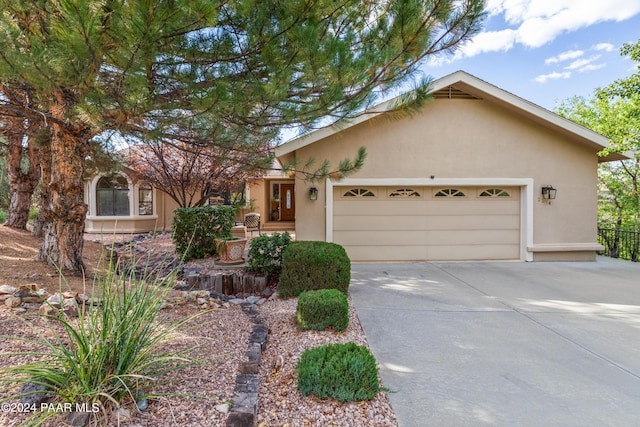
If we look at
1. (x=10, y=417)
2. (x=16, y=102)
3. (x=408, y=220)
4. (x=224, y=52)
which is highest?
(x=224, y=52)

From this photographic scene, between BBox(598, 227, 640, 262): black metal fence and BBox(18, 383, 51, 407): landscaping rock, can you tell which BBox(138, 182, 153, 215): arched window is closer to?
BBox(18, 383, 51, 407): landscaping rock

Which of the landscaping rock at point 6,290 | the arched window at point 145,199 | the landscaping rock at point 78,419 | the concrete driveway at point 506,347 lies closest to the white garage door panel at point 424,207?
the concrete driveway at point 506,347

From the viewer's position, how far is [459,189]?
332 inches

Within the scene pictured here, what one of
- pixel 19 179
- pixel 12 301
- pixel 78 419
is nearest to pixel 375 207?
pixel 12 301

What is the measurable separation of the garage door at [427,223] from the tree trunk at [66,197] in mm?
5183

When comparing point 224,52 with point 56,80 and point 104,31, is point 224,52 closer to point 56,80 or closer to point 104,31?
point 104,31

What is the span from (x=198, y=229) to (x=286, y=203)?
949cm

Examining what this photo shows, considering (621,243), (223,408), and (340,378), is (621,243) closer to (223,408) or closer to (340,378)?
(340,378)

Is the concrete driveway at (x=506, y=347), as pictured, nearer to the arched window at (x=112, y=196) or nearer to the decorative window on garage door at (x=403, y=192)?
the decorative window on garage door at (x=403, y=192)

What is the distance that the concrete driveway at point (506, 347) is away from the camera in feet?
8.21

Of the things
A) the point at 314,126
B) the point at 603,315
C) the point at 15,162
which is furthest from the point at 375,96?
the point at 15,162

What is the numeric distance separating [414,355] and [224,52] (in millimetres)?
3824

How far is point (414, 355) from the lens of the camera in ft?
11.0

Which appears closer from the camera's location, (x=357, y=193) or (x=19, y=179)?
(x=357, y=193)
